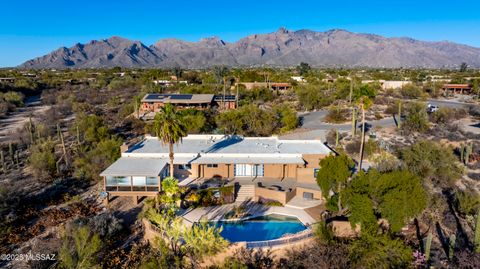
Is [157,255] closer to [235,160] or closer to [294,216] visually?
[294,216]

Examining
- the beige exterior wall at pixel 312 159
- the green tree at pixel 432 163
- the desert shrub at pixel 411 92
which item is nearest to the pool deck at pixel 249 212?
the beige exterior wall at pixel 312 159

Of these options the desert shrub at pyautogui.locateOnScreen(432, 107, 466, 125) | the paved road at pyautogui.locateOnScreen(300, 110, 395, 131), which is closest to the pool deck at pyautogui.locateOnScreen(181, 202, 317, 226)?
the paved road at pyautogui.locateOnScreen(300, 110, 395, 131)

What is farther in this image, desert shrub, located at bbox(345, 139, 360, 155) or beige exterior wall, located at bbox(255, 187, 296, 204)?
desert shrub, located at bbox(345, 139, 360, 155)

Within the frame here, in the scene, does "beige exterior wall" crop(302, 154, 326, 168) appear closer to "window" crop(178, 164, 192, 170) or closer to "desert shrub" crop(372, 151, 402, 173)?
"desert shrub" crop(372, 151, 402, 173)

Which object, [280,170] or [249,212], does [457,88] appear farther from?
[249,212]

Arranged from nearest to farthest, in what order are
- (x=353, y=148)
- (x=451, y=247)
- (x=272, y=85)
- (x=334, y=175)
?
(x=451, y=247)
(x=334, y=175)
(x=353, y=148)
(x=272, y=85)

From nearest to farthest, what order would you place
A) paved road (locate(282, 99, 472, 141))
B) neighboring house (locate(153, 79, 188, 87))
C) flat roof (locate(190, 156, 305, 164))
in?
1. flat roof (locate(190, 156, 305, 164))
2. paved road (locate(282, 99, 472, 141))
3. neighboring house (locate(153, 79, 188, 87))

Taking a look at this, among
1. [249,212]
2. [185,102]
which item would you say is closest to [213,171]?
[249,212]
